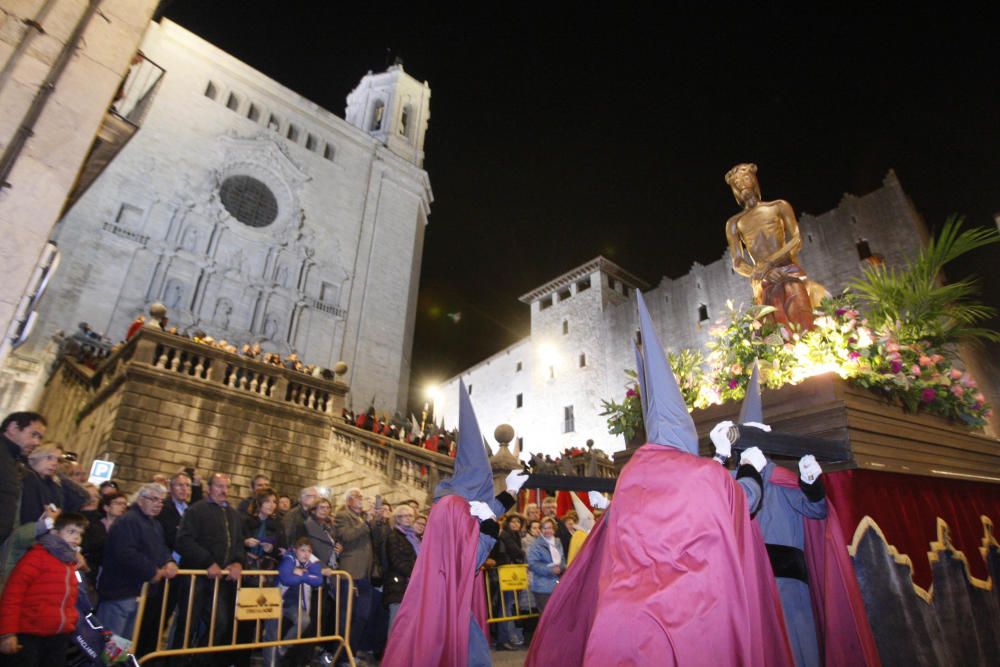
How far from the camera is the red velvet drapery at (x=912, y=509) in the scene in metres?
3.96

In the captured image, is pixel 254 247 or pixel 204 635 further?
pixel 254 247

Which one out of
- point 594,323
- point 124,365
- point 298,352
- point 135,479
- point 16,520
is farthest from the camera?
point 594,323

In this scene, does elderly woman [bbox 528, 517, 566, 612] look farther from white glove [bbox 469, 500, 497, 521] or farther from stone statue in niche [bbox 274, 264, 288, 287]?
stone statue in niche [bbox 274, 264, 288, 287]

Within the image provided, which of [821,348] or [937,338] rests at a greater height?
[937,338]

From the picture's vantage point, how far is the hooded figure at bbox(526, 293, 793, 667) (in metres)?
2.19

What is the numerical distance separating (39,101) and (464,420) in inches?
192

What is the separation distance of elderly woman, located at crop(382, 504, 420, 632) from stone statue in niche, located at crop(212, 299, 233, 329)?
61.3ft

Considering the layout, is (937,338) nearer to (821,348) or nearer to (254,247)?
(821,348)

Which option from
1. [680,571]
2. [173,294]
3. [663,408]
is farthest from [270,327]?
[680,571]

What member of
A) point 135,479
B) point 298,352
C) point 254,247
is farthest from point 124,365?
point 254,247

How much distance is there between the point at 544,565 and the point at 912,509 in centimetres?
446

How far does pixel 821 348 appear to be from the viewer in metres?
4.89

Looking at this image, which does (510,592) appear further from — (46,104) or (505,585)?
(46,104)

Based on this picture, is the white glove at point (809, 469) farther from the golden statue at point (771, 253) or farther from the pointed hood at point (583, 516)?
the pointed hood at point (583, 516)
